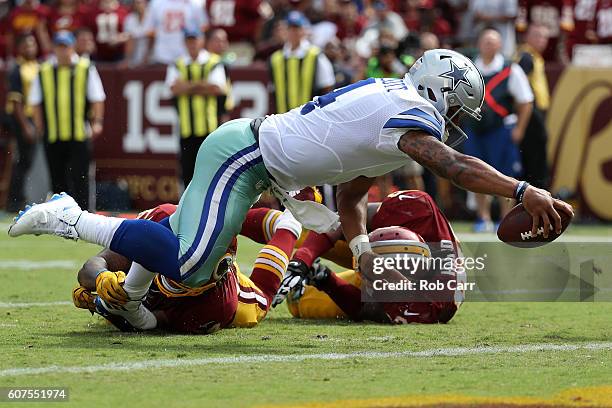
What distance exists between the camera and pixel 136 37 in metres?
13.9

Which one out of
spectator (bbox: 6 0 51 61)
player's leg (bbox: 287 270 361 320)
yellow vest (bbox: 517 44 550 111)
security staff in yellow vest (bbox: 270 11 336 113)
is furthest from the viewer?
spectator (bbox: 6 0 51 61)

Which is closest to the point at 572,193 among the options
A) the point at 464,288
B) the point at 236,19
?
the point at 236,19

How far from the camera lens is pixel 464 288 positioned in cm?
576

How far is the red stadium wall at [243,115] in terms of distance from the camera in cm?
1212

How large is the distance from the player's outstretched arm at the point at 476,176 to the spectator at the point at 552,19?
28.4 ft

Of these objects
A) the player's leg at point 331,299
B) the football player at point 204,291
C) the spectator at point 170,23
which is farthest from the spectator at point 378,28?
the football player at point 204,291

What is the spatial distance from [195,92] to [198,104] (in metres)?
0.13

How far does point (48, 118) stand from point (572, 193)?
521 cm

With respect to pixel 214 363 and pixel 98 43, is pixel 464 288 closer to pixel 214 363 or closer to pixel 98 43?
pixel 214 363

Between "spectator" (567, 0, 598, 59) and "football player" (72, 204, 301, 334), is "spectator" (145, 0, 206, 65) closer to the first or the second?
"spectator" (567, 0, 598, 59)

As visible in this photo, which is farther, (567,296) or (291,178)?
(567,296)

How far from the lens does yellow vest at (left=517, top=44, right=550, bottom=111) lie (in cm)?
1195

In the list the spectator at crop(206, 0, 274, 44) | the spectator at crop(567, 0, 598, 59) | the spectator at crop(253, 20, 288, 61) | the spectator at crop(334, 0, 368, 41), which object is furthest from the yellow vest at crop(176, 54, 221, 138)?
the spectator at crop(567, 0, 598, 59)

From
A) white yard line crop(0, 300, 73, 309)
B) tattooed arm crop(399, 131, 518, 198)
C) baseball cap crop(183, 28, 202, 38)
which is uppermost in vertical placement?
tattooed arm crop(399, 131, 518, 198)
